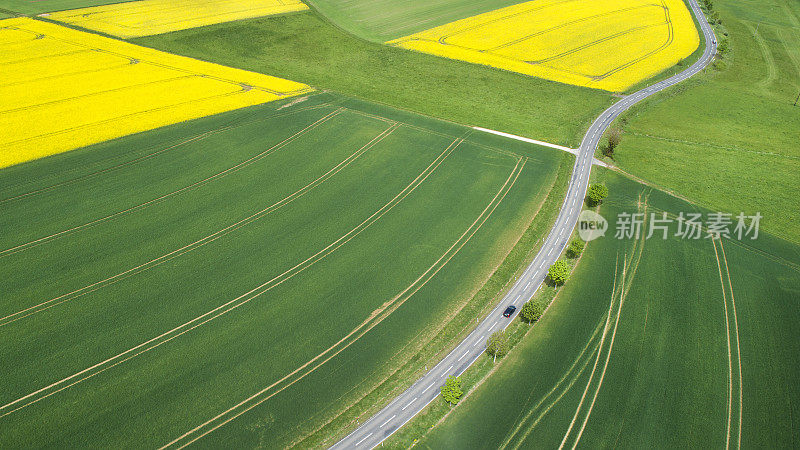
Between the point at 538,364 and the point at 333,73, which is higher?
the point at 333,73

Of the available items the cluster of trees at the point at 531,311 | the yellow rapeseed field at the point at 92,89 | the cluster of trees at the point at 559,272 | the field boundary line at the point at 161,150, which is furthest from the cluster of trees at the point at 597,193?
the yellow rapeseed field at the point at 92,89

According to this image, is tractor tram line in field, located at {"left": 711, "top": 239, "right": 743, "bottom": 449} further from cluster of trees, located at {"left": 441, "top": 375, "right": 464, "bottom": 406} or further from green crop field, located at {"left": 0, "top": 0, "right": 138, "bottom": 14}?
green crop field, located at {"left": 0, "top": 0, "right": 138, "bottom": 14}

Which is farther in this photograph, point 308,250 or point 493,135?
point 493,135

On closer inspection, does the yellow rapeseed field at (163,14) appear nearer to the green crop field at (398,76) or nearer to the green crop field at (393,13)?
the green crop field at (398,76)

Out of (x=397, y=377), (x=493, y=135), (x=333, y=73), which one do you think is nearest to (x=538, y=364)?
(x=397, y=377)

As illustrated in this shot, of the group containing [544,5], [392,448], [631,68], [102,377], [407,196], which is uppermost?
[544,5]

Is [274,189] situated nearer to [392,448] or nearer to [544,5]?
[392,448]
